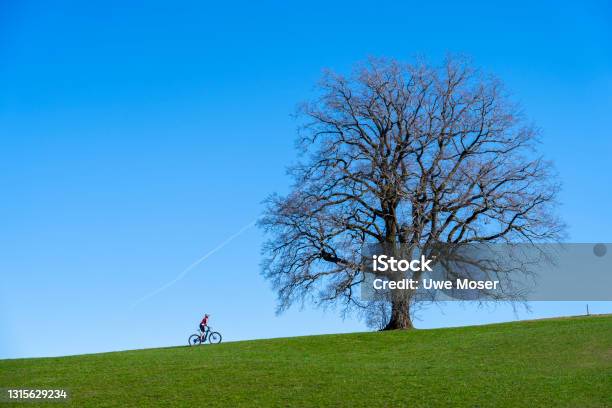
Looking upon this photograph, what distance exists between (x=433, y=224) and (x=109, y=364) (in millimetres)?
16948

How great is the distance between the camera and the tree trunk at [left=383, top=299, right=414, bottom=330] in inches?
1399

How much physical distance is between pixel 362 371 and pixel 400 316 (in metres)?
12.2

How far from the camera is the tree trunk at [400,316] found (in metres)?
35.5

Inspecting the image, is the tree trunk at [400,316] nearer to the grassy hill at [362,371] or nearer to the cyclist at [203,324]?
the grassy hill at [362,371]

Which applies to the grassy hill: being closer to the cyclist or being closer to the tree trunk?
the cyclist

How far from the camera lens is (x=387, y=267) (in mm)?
35719

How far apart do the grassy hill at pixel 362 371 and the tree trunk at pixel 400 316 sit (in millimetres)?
3101

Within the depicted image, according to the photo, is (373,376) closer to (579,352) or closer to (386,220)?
(579,352)

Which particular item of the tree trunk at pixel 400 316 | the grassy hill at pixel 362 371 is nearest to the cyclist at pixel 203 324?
the grassy hill at pixel 362 371

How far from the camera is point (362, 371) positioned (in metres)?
23.8

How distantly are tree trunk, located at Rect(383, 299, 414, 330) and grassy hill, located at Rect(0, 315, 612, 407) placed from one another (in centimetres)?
310

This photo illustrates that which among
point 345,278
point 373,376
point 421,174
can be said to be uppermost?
point 421,174

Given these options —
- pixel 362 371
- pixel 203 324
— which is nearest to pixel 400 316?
pixel 203 324

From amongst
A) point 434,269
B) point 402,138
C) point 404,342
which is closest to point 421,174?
point 402,138
